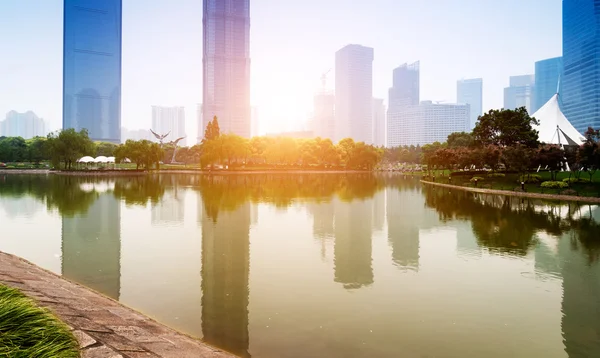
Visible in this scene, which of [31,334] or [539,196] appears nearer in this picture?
[31,334]

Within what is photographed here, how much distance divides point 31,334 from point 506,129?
67.5 metres

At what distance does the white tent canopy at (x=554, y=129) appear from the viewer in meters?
69.4

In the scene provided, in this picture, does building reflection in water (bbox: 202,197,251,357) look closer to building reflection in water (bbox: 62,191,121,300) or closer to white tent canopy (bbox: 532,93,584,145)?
building reflection in water (bbox: 62,191,121,300)

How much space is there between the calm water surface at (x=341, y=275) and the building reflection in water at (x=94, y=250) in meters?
0.06

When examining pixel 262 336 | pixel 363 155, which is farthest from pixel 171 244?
pixel 363 155

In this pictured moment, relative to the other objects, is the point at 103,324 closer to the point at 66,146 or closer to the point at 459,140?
the point at 66,146

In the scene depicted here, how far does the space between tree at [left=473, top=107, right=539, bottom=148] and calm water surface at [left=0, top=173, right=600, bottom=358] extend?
1534 inches

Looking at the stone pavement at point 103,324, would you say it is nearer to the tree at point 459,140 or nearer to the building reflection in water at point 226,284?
the building reflection in water at point 226,284

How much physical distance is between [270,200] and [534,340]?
1065 inches

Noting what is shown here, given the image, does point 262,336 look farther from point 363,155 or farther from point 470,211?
point 363,155

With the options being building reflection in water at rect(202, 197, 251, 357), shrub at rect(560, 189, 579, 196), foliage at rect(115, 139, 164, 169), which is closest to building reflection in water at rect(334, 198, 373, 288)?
building reflection in water at rect(202, 197, 251, 357)

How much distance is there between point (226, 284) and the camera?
12289 millimetres

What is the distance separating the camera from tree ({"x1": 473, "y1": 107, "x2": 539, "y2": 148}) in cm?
6178

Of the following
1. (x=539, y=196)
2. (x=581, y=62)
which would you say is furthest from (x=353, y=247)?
(x=581, y=62)
